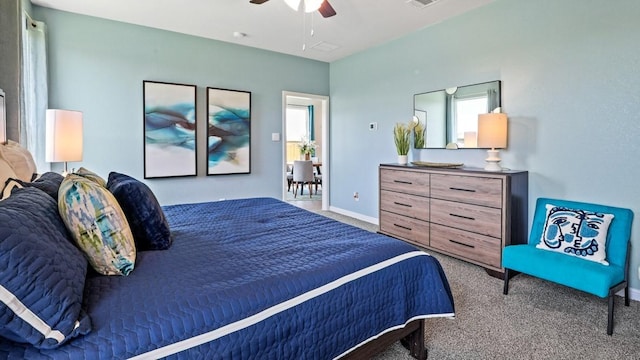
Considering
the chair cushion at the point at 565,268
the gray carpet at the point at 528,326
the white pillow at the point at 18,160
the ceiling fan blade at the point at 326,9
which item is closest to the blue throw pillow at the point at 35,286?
the white pillow at the point at 18,160

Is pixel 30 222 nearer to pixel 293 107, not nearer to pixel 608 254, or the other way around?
pixel 608 254

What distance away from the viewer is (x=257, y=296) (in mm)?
1179

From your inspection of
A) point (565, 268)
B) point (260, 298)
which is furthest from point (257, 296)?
point (565, 268)

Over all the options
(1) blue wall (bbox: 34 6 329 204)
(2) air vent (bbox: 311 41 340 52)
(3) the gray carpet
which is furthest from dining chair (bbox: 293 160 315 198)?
(3) the gray carpet

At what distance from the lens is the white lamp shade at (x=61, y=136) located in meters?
2.76

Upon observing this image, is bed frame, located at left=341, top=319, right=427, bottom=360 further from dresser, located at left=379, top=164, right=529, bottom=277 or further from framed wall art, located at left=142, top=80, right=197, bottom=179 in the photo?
framed wall art, located at left=142, top=80, right=197, bottom=179

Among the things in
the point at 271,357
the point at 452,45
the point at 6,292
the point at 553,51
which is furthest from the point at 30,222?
the point at 452,45

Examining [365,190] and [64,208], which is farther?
[365,190]

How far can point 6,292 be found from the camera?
0.79 metres

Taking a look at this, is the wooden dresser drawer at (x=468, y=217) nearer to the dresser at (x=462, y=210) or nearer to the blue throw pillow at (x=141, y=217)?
the dresser at (x=462, y=210)

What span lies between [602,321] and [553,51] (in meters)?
2.23

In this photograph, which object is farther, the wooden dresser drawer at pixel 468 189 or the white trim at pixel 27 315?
the wooden dresser drawer at pixel 468 189

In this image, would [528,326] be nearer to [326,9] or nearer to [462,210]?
[462,210]

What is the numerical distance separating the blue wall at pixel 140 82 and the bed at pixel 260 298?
2582mm
